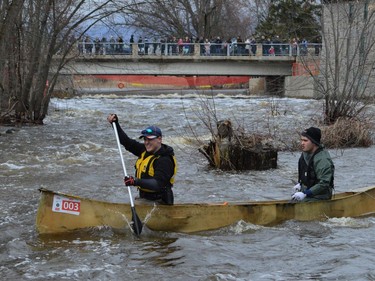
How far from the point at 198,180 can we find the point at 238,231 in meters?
5.05

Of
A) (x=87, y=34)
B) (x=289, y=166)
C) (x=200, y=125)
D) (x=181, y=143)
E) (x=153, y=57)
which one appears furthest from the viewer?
(x=153, y=57)

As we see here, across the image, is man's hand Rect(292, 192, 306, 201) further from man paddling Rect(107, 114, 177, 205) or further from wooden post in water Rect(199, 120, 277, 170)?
wooden post in water Rect(199, 120, 277, 170)

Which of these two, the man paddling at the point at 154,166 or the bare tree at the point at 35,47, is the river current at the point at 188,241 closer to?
the man paddling at the point at 154,166

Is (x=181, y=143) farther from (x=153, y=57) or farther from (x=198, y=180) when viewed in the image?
(x=153, y=57)

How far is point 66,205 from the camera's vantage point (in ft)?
28.1

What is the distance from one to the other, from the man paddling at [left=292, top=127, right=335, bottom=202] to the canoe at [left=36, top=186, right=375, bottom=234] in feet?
0.54

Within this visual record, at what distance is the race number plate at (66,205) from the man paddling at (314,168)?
3.03 meters

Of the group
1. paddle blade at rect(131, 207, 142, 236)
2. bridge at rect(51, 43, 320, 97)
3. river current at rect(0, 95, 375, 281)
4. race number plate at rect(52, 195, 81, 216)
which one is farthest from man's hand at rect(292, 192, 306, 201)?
bridge at rect(51, 43, 320, 97)

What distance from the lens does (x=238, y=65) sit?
48.3 m

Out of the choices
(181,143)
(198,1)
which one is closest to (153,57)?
(198,1)

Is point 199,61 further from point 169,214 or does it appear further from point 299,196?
point 169,214

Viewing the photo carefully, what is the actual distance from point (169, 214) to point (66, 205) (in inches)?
53.3

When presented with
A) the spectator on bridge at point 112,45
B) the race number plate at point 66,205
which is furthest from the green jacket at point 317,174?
the spectator on bridge at point 112,45

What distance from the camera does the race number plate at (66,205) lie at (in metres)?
8.49
